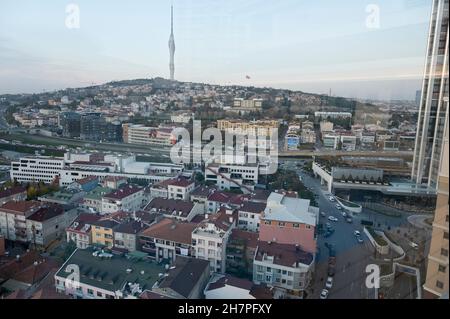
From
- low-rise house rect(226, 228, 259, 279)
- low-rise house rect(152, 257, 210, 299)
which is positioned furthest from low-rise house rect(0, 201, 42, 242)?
low-rise house rect(226, 228, 259, 279)

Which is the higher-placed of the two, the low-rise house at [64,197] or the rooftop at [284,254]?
the rooftop at [284,254]

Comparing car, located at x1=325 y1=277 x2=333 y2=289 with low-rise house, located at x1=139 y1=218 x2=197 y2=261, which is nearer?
A: car, located at x1=325 y1=277 x2=333 y2=289

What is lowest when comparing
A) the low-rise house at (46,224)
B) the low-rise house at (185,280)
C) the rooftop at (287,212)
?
the low-rise house at (46,224)

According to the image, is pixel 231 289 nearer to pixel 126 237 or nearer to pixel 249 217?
pixel 126 237

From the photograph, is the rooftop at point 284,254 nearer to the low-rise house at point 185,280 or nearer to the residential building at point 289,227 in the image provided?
the residential building at point 289,227

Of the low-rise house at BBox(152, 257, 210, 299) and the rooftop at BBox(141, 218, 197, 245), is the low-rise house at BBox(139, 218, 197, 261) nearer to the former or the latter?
the rooftop at BBox(141, 218, 197, 245)

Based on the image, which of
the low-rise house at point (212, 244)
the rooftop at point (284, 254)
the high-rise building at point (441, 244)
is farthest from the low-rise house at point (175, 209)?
the high-rise building at point (441, 244)
